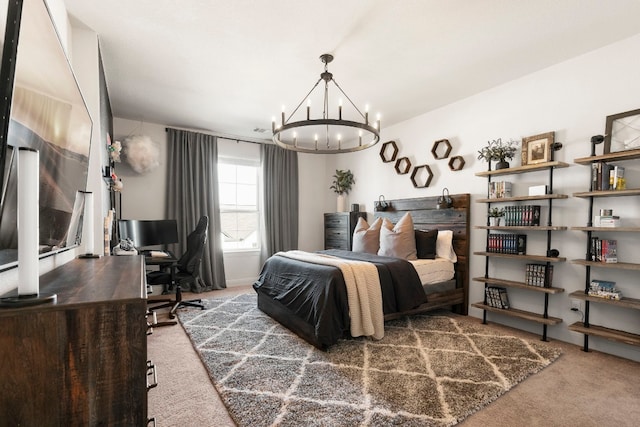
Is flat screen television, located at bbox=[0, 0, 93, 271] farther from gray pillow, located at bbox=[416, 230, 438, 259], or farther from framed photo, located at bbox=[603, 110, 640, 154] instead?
framed photo, located at bbox=[603, 110, 640, 154]

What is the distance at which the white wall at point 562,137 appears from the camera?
262 cm

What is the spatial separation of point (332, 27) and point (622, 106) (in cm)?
256

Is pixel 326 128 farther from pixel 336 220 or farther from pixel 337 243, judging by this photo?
pixel 337 243

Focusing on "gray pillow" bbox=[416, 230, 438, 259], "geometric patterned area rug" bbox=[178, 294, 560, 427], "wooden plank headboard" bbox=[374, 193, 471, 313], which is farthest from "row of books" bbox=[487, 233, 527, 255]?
"geometric patterned area rug" bbox=[178, 294, 560, 427]

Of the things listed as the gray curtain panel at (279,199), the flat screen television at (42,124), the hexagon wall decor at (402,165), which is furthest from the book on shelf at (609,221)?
the gray curtain panel at (279,199)

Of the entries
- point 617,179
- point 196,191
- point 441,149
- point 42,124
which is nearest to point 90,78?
point 42,124

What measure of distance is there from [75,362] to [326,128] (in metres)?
4.44

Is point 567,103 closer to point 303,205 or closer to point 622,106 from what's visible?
point 622,106

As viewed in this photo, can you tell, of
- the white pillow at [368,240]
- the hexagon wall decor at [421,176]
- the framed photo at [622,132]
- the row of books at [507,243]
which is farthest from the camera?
the hexagon wall decor at [421,176]

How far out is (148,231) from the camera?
410 cm

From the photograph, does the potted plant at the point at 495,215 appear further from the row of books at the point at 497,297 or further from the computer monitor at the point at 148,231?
the computer monitor at the point at 148,231

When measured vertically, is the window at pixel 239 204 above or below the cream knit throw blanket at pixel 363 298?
above

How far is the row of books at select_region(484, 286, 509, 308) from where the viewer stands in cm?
334

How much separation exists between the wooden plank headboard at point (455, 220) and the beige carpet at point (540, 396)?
Result: 51.0 inches
